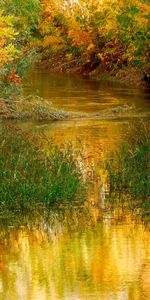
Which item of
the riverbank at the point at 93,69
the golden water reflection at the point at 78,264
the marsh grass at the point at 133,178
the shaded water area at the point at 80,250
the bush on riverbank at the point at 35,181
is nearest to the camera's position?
the golden water reflection at the point at 78,264

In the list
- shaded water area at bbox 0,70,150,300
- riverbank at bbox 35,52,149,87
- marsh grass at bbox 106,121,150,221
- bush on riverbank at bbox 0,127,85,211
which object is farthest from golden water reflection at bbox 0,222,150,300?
riverbank at bbox 35,52,149,87

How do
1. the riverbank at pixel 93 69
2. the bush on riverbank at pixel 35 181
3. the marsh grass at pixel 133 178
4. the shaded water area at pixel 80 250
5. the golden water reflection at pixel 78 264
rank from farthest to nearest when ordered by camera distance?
the riverbank at pixel 93 69 < the marsh grass at pixel 133 178 < the bush on riverbank at pixel 35 181 < the shaded water area at pixel 80 250 < the golden water reflection at pixel 78 264

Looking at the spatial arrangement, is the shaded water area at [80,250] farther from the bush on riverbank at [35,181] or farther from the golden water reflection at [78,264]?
the bush on riverbank at [35,181]

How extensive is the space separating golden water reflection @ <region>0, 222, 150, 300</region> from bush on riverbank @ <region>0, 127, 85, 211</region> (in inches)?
41.2

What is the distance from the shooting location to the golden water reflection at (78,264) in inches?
468

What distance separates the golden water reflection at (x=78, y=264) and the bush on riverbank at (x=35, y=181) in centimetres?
105

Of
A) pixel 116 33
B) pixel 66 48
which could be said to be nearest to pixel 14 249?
pixel 116 33

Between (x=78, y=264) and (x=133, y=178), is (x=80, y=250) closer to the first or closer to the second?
(x=78, y=264)

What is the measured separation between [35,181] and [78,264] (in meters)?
4.11

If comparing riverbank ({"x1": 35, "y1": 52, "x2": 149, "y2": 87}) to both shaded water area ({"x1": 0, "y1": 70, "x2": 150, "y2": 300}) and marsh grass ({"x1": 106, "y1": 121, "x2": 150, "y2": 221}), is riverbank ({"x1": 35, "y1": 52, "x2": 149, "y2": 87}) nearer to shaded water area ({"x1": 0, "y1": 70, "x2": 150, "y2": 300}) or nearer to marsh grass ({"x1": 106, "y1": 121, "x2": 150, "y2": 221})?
marsh grass ({"x1": 106, "y1": 121, "x2": 150, "y2": 221})

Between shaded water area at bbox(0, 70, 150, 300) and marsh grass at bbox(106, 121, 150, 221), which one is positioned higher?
marsh grass at bbox(106, 121, 150, 221)

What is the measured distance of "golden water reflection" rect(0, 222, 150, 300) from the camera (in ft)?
39.0

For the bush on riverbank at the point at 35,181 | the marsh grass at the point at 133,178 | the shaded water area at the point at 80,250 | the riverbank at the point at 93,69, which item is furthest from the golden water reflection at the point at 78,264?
the riverbank at the point at 93,69

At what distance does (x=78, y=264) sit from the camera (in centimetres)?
1327
